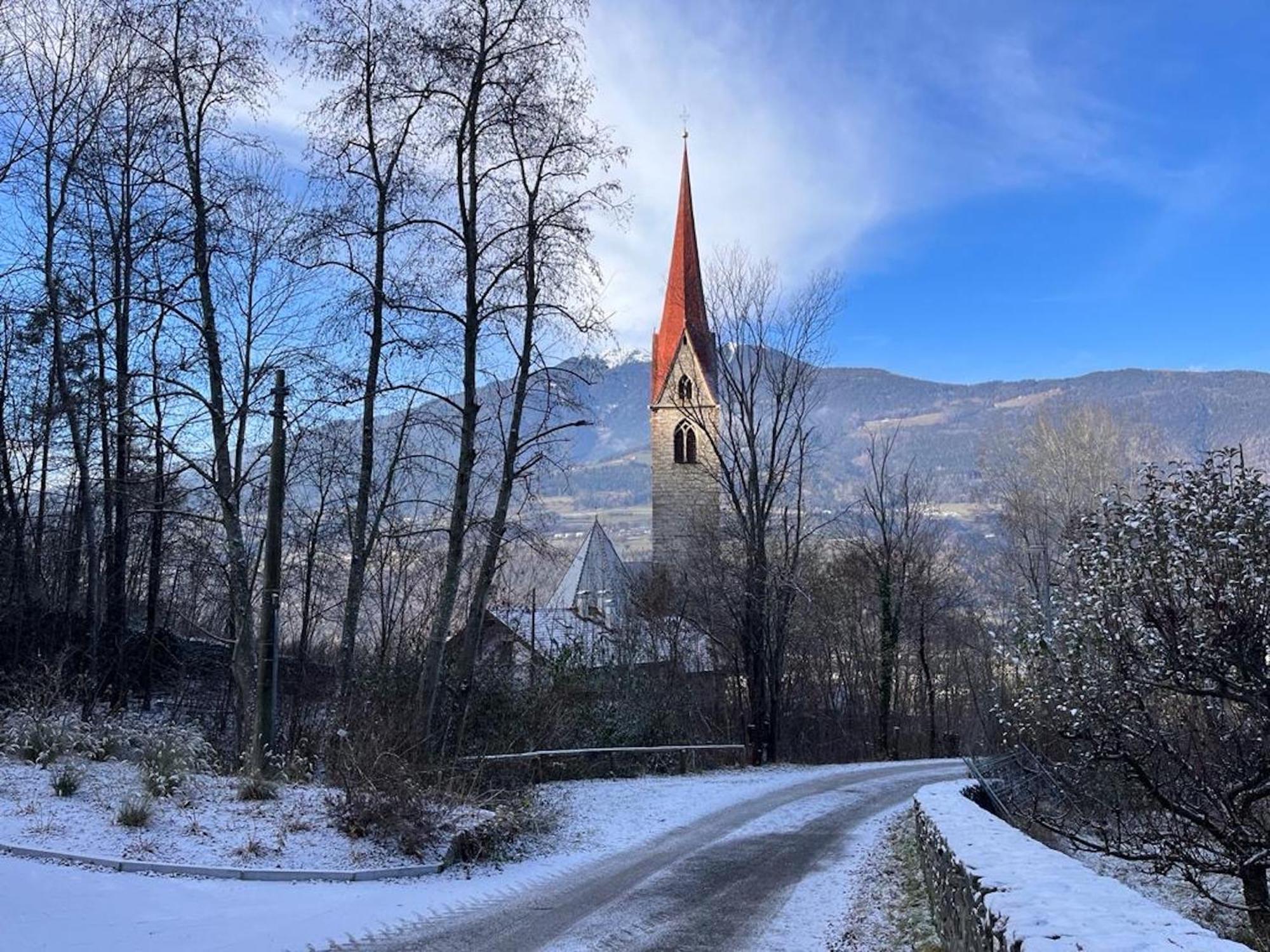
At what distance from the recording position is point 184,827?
27.8ft

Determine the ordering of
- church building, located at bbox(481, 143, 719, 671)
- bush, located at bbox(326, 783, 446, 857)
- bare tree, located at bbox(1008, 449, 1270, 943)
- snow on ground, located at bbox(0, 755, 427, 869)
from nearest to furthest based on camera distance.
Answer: snow on ground, located at bbox(0, 755, 427, 869), bush, located at bbox(326, 783, 446, 857), bare tree, located at bbox(1008, 449, 1270, 943), church building, located at bbox(481, 143, 719, 671)

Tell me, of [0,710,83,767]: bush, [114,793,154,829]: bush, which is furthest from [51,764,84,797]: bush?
[0,710,83,767]: bush

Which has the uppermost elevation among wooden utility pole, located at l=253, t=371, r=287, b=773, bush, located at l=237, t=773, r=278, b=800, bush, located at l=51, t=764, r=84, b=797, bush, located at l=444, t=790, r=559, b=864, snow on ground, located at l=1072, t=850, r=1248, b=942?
wooden utility pole, located at l=253, t=371, r=287, b=773

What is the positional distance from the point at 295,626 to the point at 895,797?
648 inches

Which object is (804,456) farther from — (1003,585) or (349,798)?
(349,798)

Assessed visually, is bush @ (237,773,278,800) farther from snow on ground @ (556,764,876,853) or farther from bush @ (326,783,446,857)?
snow on ground @ (556,764,876,853)

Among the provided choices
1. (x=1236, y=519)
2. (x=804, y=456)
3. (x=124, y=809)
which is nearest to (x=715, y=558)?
(x=804, y=456)

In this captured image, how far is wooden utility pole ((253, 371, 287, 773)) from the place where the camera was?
11.1 m

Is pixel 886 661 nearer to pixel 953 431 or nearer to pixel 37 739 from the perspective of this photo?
pixel 37 739

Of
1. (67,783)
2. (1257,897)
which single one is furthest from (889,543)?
(67,783)

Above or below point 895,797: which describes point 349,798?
above

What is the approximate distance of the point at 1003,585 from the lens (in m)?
38.9

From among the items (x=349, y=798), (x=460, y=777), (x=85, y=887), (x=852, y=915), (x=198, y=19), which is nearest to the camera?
(x=85, y=887)

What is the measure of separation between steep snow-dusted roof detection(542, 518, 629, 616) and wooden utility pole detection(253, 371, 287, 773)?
90.6ft
